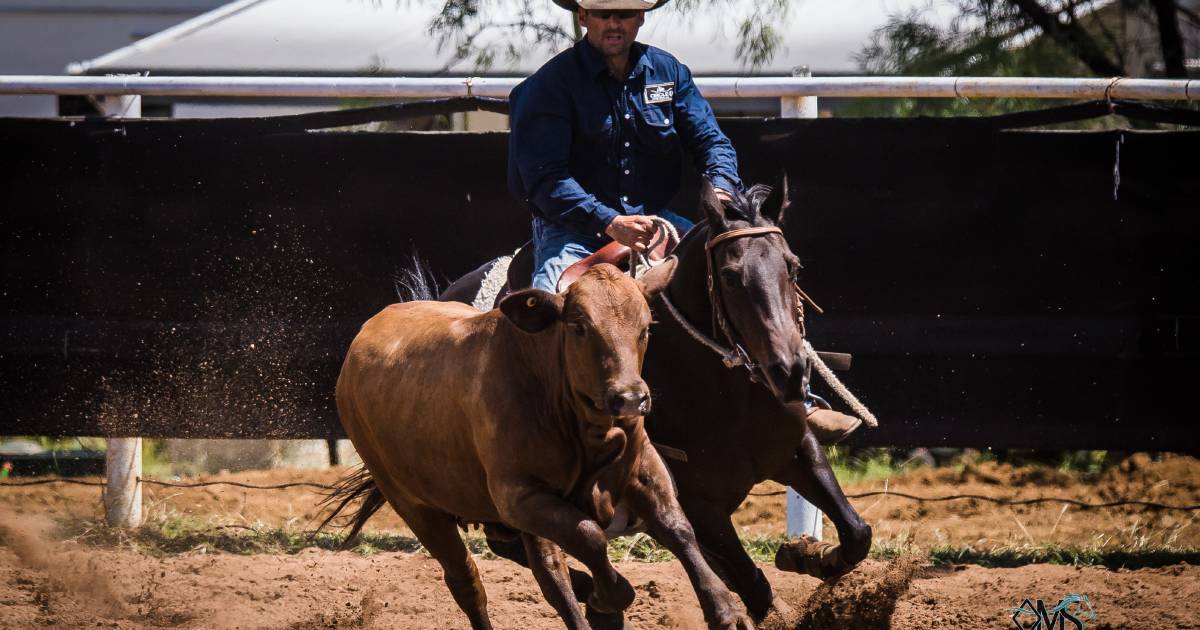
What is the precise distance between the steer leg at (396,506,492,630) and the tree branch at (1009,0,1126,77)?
18.9 ft

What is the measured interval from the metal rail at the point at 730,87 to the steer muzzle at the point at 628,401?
2881 mm

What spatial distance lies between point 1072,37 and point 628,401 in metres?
6.48

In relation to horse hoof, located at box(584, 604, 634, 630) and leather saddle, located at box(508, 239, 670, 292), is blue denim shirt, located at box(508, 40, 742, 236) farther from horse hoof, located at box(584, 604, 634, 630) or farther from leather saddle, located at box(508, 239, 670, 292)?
horse hoof, located at box(584, 604, 634, 630)

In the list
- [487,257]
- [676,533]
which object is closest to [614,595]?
[676,533]

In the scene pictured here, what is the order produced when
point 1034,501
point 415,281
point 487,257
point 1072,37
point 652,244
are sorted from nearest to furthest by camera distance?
point 652,244 → point 415,281 → point 487,257 → point 1034,501 → point 1072,37

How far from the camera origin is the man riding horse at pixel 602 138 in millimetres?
5180

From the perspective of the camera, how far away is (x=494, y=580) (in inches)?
247

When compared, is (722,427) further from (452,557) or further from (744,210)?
(452,557)

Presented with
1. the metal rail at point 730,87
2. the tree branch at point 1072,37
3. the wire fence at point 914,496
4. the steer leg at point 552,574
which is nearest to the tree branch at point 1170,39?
the tree branch at point 1072,37

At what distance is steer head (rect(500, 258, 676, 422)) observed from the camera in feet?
13.0

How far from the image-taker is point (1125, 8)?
942 centimetres

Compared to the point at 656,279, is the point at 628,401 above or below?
below

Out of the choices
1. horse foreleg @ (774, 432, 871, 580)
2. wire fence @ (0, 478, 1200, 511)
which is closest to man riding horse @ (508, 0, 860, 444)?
horse foreleg @ (774, 432, 871, 580)

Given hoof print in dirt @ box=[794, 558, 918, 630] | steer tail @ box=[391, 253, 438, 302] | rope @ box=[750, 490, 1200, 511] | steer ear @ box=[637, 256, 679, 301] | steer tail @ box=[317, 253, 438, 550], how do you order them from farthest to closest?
rope @ box=[750, 490, 1200, 511] → steer tail @ box=[391, 253, 438, 302] → steer tail @ box=[317, 253, 438, 550] → hoof print in dirt @ box=[794, 558, 918, 630] → steer ear @ box=[637, 256, 679, 301]
